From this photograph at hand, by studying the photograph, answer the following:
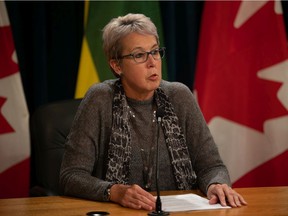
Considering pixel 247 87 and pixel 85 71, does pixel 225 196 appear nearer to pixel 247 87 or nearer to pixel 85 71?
pixel 247 87

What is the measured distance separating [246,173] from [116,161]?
55.6 inches

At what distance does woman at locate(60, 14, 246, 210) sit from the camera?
2.88m

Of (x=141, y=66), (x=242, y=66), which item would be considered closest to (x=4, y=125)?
(x=141, y=66)

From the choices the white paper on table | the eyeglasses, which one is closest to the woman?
the eyeglasses

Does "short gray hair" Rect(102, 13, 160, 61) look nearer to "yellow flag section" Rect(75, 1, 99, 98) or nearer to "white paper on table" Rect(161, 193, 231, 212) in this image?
"white paper on table" Rect(161, 193, 231, 212)

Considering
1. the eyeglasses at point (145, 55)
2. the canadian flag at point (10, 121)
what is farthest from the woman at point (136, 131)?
the canadian flag at point (10, 121)

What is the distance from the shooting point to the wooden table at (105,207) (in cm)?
236

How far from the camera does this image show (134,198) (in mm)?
2451

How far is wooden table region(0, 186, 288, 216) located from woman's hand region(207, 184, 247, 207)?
0.04m

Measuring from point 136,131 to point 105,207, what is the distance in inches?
23.5

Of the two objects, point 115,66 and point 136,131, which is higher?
point 115,66

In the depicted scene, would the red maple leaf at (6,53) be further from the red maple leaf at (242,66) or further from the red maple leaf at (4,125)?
the red maple leaf at (242,66)

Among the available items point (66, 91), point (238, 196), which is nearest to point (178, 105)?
point (238, 196)

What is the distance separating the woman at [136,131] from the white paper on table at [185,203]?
16 centimetres
